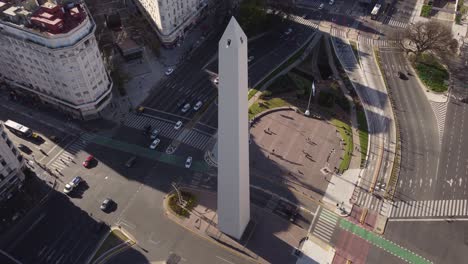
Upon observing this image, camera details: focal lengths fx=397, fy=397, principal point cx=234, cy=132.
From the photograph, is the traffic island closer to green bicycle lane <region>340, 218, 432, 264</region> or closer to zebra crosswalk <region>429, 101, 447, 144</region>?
green bicycle lane <region>340, 218, 432, 264</region>

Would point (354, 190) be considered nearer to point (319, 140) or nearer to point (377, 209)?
point (377, 209)

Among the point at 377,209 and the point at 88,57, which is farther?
the point at 88,57

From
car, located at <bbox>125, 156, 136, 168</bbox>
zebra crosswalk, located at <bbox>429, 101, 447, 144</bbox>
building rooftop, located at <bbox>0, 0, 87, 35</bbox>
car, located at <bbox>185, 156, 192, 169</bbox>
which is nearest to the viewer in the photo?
building rooftop, located at <bbox>0, 0, 87, 35</bbox>

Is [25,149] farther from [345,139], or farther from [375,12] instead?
[375,12]

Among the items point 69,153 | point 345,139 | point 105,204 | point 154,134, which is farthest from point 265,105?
point 69,153

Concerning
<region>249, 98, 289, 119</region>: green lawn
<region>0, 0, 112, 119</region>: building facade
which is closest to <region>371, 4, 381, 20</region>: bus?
<region>249, 98, 289, 119</region>: green lawn

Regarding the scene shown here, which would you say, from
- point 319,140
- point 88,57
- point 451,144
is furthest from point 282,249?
point 88,57
